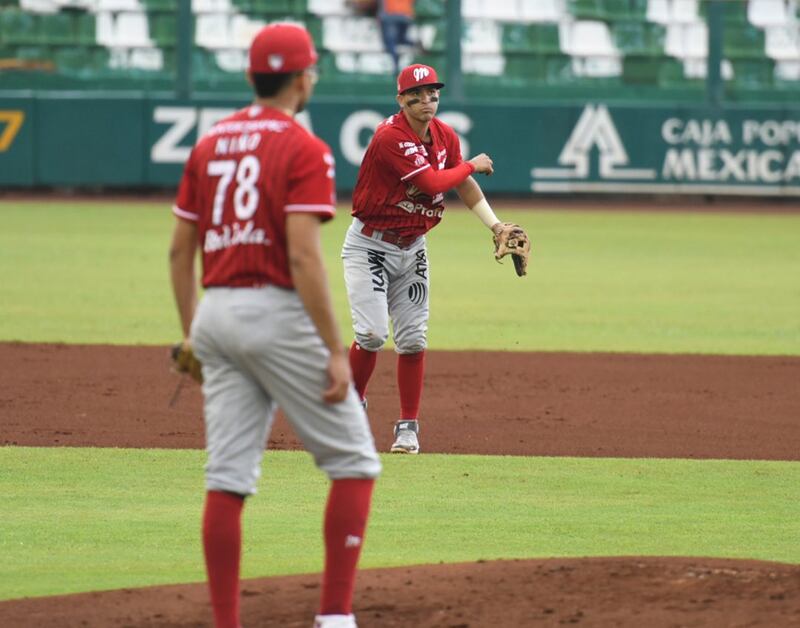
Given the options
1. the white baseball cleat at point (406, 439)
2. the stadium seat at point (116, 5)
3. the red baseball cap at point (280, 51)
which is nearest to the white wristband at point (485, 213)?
the white baseball cleat at point (406, 439)

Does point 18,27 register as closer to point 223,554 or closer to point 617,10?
point 617,10

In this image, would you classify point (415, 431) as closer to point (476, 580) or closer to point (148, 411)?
point (148, 411)

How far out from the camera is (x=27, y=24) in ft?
87.1

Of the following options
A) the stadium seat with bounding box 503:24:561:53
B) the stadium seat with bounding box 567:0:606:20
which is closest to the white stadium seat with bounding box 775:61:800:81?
the stadium seat with bounding box 567:0:606:20

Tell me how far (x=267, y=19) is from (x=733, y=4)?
9076 millimetres

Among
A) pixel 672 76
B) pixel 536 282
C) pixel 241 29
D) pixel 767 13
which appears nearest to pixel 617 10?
pixel 672 76

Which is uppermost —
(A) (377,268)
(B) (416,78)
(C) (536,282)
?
(B) (416,78)

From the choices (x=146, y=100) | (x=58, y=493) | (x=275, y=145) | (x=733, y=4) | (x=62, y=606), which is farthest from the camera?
(x=733, y=4)

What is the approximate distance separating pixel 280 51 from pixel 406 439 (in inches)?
158

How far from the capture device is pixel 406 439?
834 centimetres

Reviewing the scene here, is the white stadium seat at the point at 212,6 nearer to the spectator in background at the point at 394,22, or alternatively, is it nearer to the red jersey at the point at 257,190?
the spectator in background at the point at 394,22

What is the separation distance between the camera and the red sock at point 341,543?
15.6 ft

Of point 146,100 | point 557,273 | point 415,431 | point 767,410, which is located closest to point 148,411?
point 415,431

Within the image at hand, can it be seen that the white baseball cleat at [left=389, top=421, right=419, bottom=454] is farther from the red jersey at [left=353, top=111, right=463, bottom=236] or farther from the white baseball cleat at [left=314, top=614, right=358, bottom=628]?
the white baseball cleat at [left=314, top=614, right=358, bottom=628]
